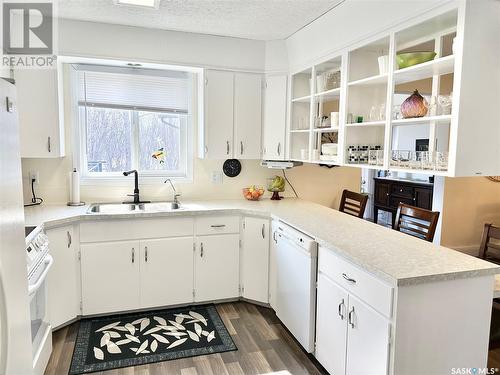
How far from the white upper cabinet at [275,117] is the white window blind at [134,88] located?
32.3 inches

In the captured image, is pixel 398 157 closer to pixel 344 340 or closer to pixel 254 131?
pixel 344 340

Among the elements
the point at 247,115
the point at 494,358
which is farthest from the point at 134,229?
the point at 494,358

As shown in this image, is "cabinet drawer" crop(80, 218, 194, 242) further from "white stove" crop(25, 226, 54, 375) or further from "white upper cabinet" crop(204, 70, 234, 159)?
"white upper cabinet" crop(204, 70, 234, 159)

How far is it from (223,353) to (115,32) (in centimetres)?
272

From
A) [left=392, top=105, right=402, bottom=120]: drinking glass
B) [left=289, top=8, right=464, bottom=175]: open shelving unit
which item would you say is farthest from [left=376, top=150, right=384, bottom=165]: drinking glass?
[left=392, top=105, right=402, bottom=120]: drinking glass

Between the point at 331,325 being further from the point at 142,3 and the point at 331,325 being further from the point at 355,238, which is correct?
the point at 142,3

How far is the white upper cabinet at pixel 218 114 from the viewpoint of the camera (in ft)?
11.1

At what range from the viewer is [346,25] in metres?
2.60

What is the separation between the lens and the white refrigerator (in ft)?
3.72

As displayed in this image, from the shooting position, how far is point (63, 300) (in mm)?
2777

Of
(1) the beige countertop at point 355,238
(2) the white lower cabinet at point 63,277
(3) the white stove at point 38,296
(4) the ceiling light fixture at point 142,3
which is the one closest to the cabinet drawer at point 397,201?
(1) the beige countertop at point 355,238

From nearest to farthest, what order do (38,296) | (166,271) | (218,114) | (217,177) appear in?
(38,296)
(166,271)
(218,114)
(217,177)

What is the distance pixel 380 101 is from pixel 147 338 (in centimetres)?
253

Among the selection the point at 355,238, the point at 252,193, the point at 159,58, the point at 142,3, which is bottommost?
the point at 355,238
